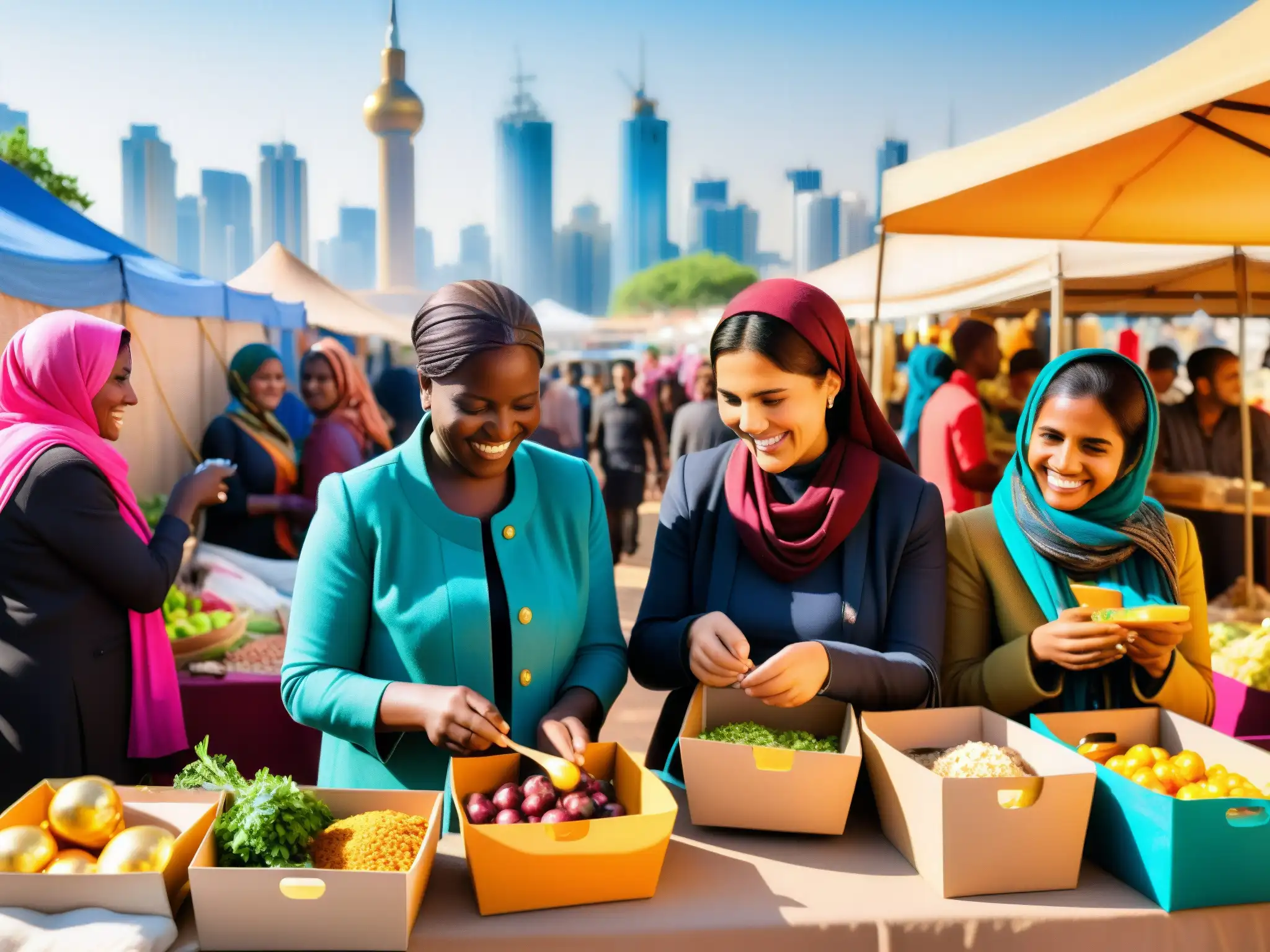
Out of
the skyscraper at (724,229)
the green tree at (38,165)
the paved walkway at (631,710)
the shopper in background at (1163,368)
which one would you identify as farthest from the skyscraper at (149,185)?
the shopper in background at (1163,368)

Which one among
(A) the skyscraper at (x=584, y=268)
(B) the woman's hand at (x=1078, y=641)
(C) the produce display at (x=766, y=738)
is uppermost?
(A) the skyscraper at (x=584, y=268)

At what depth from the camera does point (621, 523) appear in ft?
29.8

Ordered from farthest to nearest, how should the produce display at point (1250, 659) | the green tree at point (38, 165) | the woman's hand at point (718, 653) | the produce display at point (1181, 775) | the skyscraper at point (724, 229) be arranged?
1. the skyscraper at point (724, 229)
2. the green tree at point (38, 165)
3. the produce display at point (1250, 659)
4. the woman's hand at point (718, 653)
5. the produce display at point (1181, 775)

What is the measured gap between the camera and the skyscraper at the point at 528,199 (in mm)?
153750

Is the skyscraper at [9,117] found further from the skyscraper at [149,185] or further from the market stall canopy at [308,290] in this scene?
the market stall canopy at [308,290]

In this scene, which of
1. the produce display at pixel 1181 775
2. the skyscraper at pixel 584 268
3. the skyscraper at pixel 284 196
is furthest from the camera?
the skyscraper at pixel 584 268

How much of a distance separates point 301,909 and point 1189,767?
4.55ft

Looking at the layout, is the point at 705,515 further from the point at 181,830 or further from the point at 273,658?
the point at 273,658

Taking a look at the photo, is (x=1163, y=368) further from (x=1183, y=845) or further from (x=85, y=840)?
(x=85, y=840)

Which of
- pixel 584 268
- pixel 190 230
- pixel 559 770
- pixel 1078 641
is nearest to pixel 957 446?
pixel 1078 641

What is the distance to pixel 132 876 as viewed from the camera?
1351 mm

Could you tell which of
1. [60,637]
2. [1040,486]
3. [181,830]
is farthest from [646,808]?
[60,637]

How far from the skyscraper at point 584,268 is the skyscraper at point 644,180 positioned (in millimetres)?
4958

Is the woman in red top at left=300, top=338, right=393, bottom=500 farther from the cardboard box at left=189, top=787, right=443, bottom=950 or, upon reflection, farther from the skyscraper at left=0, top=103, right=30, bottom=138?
the skyscraper at left=0, top=103, right=30, bottom=138
